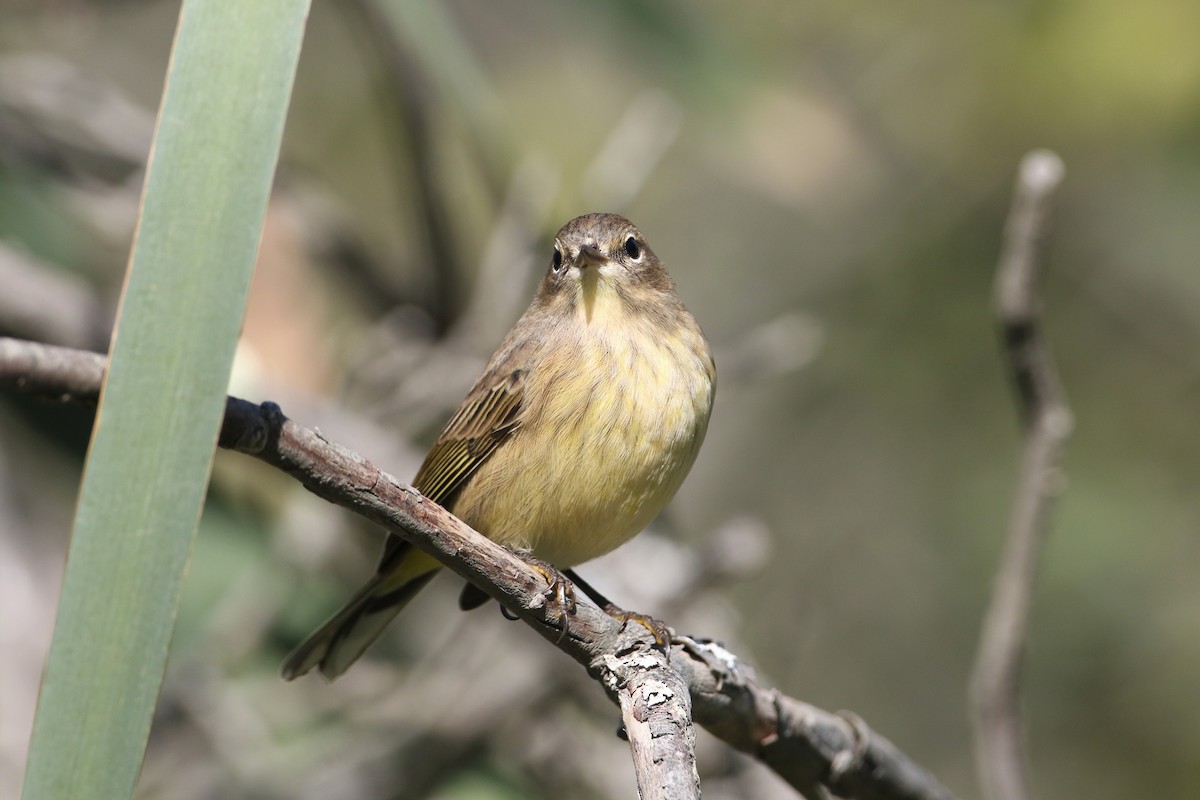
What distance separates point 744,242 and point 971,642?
116 inches

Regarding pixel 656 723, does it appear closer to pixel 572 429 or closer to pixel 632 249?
pixel 572 429

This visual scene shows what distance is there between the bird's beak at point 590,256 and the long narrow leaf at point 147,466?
2.11m

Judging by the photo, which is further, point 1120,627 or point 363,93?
point 363,93

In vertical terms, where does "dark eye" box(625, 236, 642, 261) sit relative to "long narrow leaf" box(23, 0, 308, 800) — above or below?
above

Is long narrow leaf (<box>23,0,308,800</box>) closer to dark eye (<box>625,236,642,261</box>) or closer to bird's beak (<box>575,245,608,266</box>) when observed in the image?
bird's beak (<box>575,245,608,266</box>)

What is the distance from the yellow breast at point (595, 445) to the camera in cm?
316

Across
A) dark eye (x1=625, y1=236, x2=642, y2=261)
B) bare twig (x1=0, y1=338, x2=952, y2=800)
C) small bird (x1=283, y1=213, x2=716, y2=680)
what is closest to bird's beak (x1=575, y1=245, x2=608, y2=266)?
small bird (x1=283, y1=213, x2=716, y2=680)

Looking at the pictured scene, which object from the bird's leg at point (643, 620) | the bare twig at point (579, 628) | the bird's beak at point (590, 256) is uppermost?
the bird's beak at point (590, 256)

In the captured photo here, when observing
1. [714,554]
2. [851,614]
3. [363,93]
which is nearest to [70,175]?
[363,93]

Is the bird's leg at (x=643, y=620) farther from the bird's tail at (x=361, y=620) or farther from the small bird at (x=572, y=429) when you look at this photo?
the bird's tail at (x=361, y=620)

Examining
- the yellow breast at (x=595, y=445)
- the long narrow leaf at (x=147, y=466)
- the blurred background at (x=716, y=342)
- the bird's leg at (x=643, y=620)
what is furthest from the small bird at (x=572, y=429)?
the long narrow leaf at (x=147, y=466)

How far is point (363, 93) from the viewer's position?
23.4ft

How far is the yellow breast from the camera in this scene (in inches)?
124

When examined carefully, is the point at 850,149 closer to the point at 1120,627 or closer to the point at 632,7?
the point at 632,7
